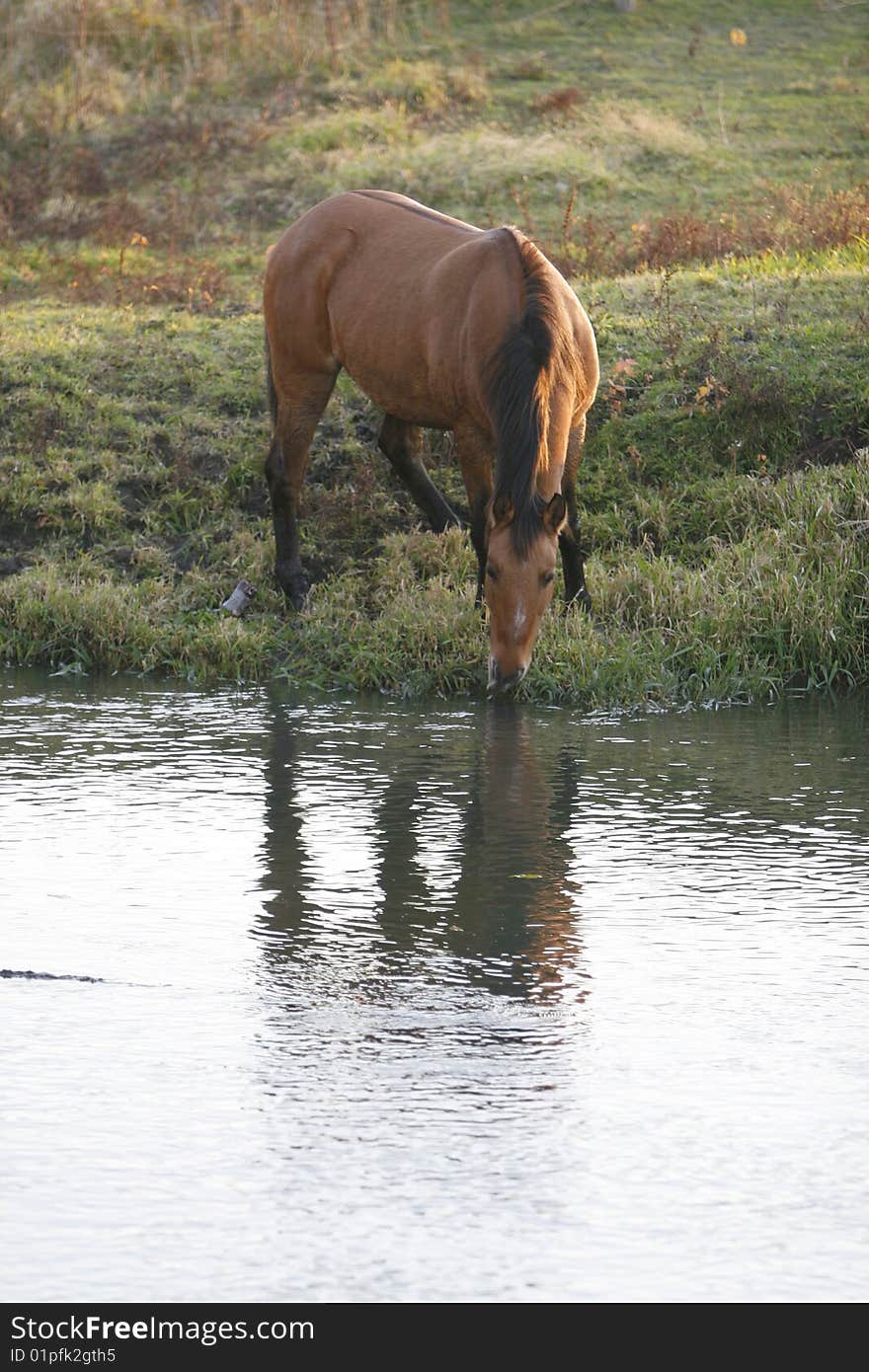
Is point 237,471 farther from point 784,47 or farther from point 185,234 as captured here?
point 784,47

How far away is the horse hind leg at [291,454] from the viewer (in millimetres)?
9930

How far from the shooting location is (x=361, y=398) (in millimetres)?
11414

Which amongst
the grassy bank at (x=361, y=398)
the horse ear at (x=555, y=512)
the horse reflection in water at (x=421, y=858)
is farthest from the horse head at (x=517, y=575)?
the grassy bank at (x=361, y=398)

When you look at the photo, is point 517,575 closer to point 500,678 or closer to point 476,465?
point 500,678

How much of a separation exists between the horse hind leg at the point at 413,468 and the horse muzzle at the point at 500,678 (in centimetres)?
245

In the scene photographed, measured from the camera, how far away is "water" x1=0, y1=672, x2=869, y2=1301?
3.36 meters

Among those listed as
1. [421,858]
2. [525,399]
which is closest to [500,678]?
[525,399]

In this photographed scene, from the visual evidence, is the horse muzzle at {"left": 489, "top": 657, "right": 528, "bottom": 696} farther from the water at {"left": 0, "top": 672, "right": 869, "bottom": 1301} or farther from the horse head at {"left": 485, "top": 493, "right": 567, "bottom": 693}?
the water at {"left": 0, "top": 672, "right": 869, "bottom": 1301}

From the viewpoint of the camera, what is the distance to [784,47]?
23.4 meters

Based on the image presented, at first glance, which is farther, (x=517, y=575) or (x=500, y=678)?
(x=500, y=678)

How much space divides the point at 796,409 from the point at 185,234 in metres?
8.20

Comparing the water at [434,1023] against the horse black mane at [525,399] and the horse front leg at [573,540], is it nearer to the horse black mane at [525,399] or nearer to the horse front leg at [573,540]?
the horse black mane at [525,399]

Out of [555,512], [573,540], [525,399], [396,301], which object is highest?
[396,301]

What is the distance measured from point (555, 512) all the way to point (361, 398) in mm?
4165
